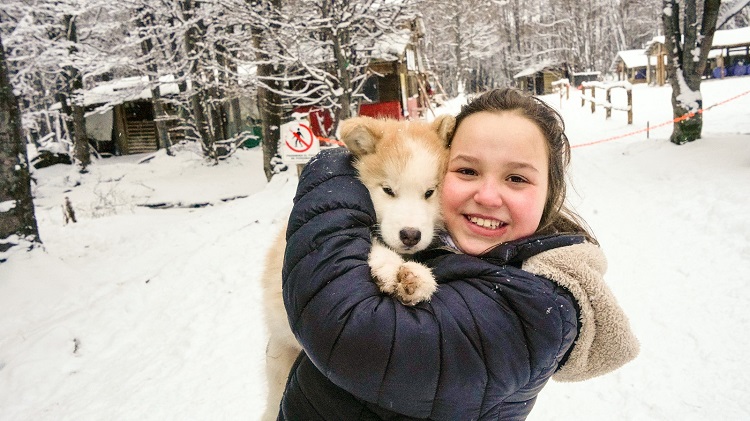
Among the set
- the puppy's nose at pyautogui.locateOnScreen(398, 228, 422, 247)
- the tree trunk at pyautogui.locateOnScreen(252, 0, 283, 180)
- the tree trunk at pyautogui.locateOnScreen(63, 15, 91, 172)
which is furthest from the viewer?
the tree trunk at pyautogui.locateOnScreen(63, 15, 91, 172)

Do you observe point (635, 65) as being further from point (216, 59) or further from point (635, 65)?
point (216, 59)

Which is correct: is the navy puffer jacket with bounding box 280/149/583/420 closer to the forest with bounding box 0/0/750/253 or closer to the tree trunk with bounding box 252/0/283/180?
the forest with bounding box 0/0/750/253

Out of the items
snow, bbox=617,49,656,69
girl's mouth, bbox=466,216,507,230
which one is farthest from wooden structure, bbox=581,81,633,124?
snow, bbox=617,49,656,69

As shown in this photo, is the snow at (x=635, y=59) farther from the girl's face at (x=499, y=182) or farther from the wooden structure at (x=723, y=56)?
the girl's face at (x=499, y=182)

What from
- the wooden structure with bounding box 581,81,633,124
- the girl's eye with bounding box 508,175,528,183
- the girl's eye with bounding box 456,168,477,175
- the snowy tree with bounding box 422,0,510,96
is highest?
the snowy tree with bounding box 422,0,510,96

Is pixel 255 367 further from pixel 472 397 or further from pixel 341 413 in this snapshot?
pixel 472 397

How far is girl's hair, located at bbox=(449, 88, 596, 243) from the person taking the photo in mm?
1693

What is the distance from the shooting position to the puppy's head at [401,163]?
7.75 ft

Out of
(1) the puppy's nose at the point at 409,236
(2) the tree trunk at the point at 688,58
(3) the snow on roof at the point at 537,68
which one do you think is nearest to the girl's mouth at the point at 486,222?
(1) the puppy's nose at the point at 409,236

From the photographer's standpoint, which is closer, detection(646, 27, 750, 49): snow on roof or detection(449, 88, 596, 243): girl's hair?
detection(449, 88, 596, 243): girl's hair

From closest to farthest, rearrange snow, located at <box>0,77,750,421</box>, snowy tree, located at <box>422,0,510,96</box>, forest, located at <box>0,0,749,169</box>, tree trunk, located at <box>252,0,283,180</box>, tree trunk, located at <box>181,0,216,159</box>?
snow, located at <box>0,77,750,421</box>
forest, located at <box>0,0,749,169</box>
tree trunk, located at <box>252,0,283,180</box>
tree trunk, located at <box>181,0,216,159</box>
snowy tree, located at <box>422,0,510,96</box>

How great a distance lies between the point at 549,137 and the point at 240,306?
4547 mm

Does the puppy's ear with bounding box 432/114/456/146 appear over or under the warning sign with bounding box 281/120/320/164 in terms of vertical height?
over

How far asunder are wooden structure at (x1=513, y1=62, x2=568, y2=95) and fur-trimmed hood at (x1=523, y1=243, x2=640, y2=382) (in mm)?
49266
